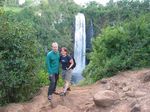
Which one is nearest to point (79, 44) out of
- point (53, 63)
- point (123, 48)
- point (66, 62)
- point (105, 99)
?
point (123, 48)

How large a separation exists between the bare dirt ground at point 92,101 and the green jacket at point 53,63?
763 mm

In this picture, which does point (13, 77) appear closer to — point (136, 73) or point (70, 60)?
point (70, 60)

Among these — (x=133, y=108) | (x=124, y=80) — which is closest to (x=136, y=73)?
(x=124, y=80)

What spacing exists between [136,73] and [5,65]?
14.2 ft

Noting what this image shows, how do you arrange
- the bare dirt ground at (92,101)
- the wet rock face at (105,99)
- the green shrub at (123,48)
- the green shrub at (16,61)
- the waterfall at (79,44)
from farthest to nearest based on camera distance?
the waterfall at (79,44) → the green shrub at (123,48) → the green shrub at (16,61) → the wet rock face at (105,99) → the bare dirt ground at (92,101)

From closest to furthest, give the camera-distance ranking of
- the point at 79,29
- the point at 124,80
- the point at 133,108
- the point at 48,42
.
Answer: the point at 133,108
the point at 124,80
the point at 48,42
the point at 79,29

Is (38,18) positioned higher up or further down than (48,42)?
higher up

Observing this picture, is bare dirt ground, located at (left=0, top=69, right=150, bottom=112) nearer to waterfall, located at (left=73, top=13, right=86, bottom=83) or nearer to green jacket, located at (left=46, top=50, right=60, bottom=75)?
green jacket, located at (left=46, top=50, right=60, bottom=75)

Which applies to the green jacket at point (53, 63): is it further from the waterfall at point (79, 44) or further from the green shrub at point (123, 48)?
the waterfall at point (79, 44)

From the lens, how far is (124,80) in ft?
37.1

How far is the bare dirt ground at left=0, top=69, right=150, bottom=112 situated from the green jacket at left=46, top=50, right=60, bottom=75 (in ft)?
2.50

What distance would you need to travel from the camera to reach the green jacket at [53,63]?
31.0 ft

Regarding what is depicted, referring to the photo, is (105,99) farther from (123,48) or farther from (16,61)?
(123,48)

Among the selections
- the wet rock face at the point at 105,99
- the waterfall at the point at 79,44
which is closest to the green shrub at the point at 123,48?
the wet rock face at the point at 105,99
